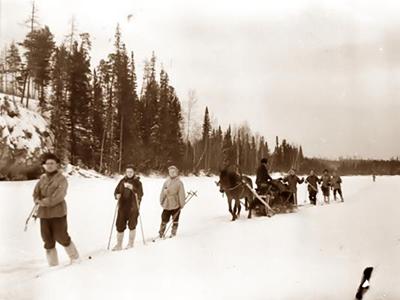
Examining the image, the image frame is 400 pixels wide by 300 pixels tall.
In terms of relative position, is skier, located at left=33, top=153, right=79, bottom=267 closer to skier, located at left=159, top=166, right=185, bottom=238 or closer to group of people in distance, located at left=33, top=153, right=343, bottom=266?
group of people in distance, located at left=33, top=153, right=343, bottom=266

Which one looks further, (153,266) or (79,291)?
(153,266)

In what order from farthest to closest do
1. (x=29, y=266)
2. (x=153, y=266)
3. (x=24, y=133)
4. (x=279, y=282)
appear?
(x=24, y=133), (x=29, y=266), (x=153, y=266), (x=279, y=282)

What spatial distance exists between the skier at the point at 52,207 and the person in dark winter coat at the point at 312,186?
512 inches

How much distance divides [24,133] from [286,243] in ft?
54.0

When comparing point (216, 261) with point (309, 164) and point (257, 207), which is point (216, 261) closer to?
point (257, 207)

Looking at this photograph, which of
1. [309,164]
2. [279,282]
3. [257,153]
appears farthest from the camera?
[257,153]

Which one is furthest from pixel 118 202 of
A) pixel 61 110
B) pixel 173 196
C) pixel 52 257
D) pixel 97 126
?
pixel 61 110

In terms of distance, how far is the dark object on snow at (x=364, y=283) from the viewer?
211 inches

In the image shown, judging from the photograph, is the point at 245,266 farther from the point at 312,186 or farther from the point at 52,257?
the point at 312,186

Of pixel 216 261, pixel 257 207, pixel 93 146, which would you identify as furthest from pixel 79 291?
pixel 93 146

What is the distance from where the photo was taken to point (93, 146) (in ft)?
76.9

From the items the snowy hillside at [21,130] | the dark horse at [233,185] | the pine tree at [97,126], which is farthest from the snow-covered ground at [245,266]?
the pine tree at [97,126]

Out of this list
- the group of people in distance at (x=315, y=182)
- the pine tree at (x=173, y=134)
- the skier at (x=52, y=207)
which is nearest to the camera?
the skier at (x=52, y=207)

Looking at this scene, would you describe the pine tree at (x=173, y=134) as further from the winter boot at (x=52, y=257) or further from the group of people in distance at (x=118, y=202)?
the winter boot at (x=52, y=257)
